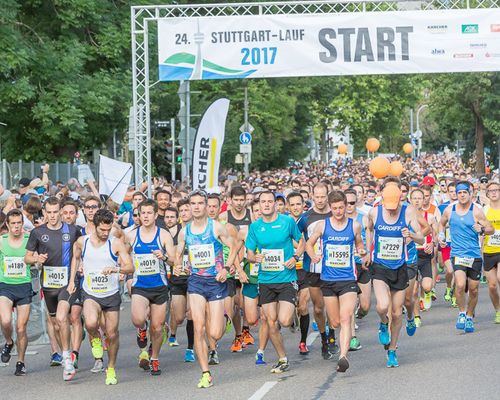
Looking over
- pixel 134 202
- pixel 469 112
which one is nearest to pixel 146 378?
pixel 134 202

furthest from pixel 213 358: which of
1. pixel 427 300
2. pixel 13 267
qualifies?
pixel 427 300

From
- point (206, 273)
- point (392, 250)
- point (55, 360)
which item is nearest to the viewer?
point (206, 273)

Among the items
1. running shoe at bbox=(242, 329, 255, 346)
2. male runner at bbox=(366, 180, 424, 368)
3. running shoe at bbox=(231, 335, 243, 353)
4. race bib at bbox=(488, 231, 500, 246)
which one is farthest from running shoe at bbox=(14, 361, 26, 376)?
race bib at bbox=(488, 231, 500, 246)

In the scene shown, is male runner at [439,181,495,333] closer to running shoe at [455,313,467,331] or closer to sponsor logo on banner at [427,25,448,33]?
running shoe at [455,313,467,331]

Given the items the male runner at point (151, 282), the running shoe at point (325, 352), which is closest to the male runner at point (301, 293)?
the running shoe at point (325, 352)

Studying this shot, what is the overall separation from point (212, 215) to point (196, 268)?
9.31ft

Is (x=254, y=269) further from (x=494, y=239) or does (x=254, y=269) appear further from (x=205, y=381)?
(x=494, y=239)

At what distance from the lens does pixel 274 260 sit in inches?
488

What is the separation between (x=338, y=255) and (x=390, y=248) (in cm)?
70

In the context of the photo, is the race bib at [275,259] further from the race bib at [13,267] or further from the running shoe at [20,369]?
the running shoe at [20,369]

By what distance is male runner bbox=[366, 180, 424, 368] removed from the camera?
12500 mm

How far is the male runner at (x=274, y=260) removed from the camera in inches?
486

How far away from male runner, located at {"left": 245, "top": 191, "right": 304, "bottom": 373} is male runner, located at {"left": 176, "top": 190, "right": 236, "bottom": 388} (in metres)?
0.37

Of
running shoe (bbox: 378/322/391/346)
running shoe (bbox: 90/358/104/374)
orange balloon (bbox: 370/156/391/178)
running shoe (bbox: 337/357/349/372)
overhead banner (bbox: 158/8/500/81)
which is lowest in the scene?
running shoe (bbox: 90/358/104/374)
